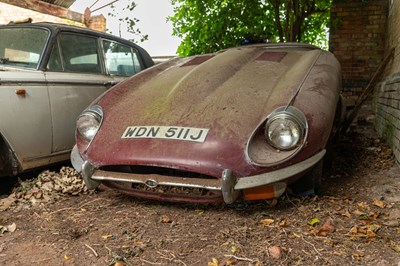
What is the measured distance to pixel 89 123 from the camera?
2844 millimetres

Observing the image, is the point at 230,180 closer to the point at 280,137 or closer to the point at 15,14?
the point at 280,137

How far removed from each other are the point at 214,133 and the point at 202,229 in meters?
0.60

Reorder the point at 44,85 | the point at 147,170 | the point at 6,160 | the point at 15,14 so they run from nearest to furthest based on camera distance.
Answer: the point at 147,170
the point at 6,160
the point at 44,85
the point at 15,14

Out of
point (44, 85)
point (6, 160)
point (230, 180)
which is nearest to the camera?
point (230, 180)

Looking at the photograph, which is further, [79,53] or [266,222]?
[79,53]

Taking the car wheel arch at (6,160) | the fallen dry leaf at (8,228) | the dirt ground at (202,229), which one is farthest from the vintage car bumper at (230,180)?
the car wheel arch at (6,160)

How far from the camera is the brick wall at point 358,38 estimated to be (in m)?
7.15

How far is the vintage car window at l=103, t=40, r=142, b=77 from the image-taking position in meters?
4.50

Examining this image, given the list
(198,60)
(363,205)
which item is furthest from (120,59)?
(363,205)

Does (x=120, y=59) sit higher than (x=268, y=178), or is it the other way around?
(x=120, y=59)

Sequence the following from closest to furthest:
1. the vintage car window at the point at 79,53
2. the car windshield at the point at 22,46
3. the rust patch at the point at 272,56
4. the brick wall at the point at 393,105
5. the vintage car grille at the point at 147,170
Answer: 1. the vintage car grille at the point at 147,170
2. the rust patch at the point at 272,56
3. the car windshield at the point at 22,46
4. the brick wall at the point at 393,105
5. the vintage car window at the point at 79,53

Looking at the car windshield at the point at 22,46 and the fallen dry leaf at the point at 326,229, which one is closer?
the fallen dry leaf at the point at 326,229

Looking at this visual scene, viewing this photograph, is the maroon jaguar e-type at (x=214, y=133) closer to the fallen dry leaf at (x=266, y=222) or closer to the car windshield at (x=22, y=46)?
the fallen dry leaf at (x=266, y=222)

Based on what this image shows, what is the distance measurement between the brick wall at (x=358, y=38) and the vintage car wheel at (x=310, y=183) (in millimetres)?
4979
